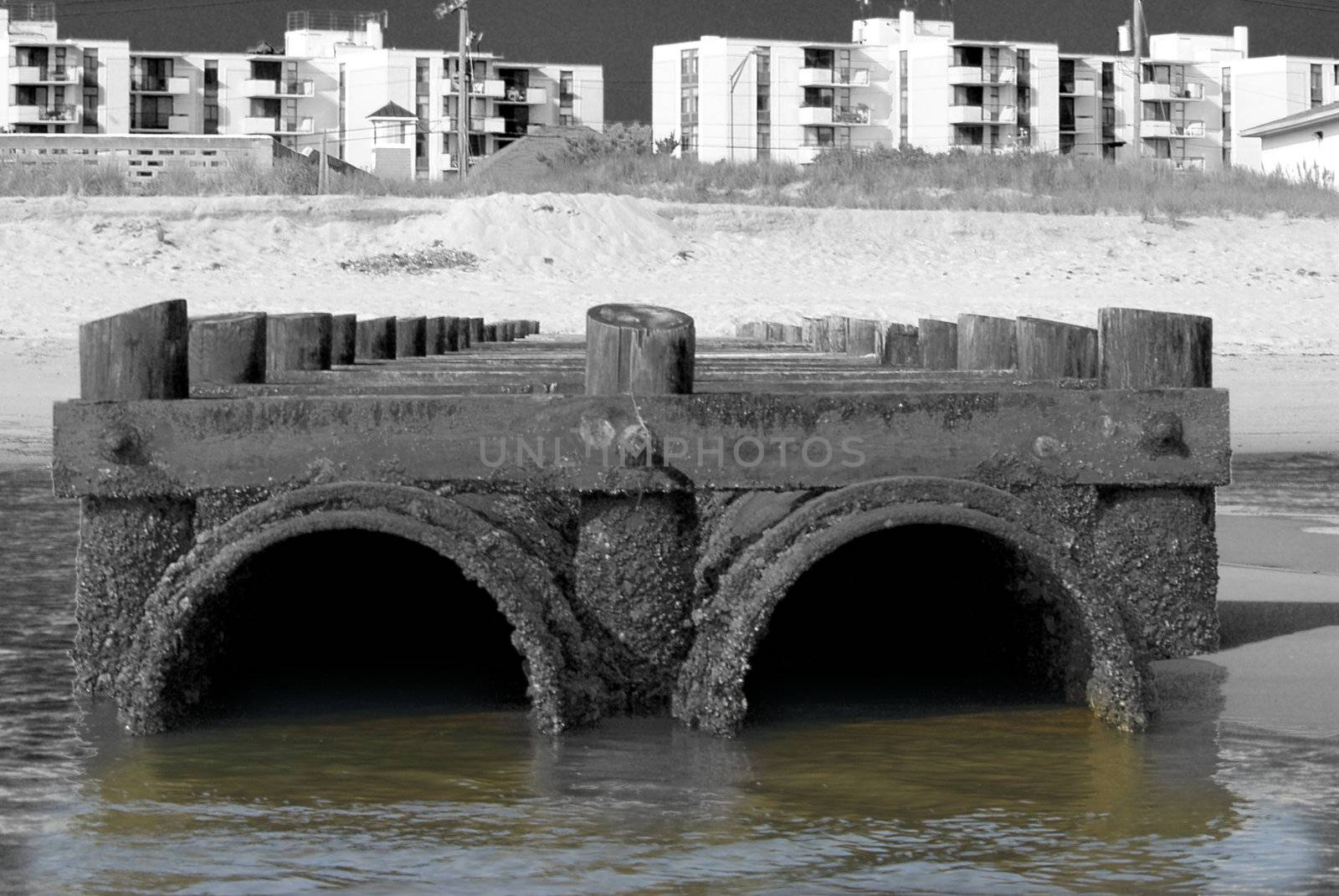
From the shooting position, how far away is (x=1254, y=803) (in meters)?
5.16

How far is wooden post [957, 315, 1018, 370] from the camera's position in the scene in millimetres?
7758

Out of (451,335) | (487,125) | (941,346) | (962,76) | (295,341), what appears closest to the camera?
(295,341)

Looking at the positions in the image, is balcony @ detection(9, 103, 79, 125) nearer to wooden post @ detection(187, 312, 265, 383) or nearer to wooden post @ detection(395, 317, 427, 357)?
wooden post @ detection(395, 317, 427, 357)

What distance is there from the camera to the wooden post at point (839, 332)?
1205 centimetres

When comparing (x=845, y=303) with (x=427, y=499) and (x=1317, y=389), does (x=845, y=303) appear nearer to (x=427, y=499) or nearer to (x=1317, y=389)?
(x=1317, y=389)

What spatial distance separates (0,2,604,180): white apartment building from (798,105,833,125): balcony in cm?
1579

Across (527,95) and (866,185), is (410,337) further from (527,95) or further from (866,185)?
(527,95)

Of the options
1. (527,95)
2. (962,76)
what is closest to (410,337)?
(962,76)

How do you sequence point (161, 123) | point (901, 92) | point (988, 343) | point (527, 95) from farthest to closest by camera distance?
point (527, 95), point (161, 123), point (901, 92), point (988, 343)

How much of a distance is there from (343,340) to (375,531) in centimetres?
464

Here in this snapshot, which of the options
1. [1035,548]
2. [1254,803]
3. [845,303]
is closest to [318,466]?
[1035,548]

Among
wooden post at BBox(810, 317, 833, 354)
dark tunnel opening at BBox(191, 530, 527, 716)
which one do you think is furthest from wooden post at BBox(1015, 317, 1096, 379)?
wooden post at BBox(810, 317, 833, 354)

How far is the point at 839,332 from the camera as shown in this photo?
12.4 m

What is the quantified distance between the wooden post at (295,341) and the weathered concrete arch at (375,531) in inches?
111
